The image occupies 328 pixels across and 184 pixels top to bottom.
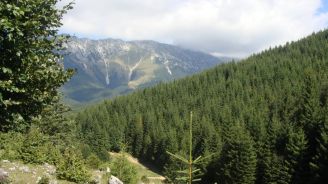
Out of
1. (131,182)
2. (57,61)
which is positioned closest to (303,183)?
(131,182)

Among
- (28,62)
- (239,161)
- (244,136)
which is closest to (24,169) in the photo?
(28,62)

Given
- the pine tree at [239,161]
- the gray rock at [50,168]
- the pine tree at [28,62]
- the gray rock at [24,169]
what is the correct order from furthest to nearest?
the pine tree at [239,161] < the gray rock at [50,168] < the gray rock at [24,169] < the pine tree at [28,62]

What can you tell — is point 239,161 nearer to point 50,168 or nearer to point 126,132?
point 50,168

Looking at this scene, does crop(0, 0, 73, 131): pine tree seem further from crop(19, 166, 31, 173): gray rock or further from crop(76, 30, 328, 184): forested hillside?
crop(19, 166, 31, 173): gray rock

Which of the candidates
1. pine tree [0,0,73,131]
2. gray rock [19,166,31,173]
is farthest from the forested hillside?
gray rock [19,166,31,173]

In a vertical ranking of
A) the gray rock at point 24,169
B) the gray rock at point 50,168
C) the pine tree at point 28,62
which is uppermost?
the pine tree at point 28,62

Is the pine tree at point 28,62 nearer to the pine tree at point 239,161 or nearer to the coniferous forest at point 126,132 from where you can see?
the coniferous forest at point 126,132

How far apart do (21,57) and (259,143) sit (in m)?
83.1

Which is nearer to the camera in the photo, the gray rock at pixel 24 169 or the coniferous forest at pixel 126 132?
the coniferous forest at pixel 126 132

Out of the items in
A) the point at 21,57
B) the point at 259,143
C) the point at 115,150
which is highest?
the point at 21,57

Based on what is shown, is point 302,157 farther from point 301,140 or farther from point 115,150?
point 115,150

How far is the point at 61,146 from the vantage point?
79.2 meters

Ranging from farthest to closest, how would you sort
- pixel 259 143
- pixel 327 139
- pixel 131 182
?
pixel 259 143 < pixel 327 139 < pixel 131 182

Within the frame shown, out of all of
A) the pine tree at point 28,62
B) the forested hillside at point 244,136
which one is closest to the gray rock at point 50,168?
the forested hillside at point 244,136
